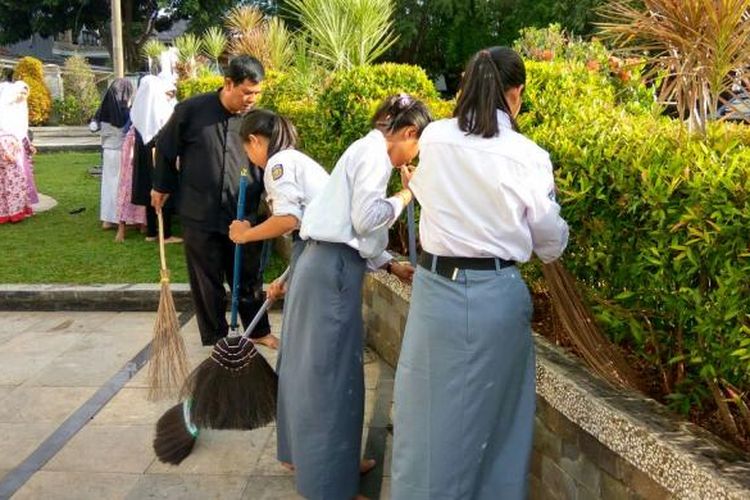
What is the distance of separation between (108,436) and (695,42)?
3047mm

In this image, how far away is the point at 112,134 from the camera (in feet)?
27.3

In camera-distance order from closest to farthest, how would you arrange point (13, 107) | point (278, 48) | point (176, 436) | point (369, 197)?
point (369, 197) < point (176, 436) < point (13, 107) < point (278, 48)

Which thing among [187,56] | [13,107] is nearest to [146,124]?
[13,107]

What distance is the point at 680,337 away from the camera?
258 cm

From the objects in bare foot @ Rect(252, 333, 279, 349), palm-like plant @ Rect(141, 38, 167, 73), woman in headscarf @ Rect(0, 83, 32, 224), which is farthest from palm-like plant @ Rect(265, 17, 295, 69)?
bare foot @ Rect(252, 333, 279, 349)

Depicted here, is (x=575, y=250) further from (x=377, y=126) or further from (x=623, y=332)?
(x=377, y=126)

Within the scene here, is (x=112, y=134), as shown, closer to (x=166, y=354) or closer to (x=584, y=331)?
(x=166, y=354)

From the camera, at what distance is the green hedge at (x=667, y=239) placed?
2238 mm

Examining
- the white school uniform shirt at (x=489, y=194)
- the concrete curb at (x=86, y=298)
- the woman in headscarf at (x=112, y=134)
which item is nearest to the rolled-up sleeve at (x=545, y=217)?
the white school uniform shirt at (x=489, y=194)

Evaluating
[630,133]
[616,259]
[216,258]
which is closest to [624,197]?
[616,259]

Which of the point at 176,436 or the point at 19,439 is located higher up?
the point at 176,436

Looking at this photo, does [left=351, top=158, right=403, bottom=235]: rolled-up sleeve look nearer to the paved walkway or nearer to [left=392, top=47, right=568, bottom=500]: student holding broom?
[left=392, top=47, right=568, bottom=500]: student holding broom

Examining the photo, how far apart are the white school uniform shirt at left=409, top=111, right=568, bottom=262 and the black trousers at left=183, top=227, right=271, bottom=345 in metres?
2.56

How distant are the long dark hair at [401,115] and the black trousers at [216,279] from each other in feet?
6.77
